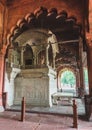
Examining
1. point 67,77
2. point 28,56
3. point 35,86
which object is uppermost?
point 28,56

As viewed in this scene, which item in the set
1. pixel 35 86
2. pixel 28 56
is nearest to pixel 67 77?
pixel 28 56

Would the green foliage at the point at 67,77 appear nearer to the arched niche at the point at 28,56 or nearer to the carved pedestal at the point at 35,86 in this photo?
the arched niche at the point at 28,56

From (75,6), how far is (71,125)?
4363 millimetres

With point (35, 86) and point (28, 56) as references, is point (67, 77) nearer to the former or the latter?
point (28, 56)

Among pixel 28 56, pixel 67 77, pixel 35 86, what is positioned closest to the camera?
pixel 35 86

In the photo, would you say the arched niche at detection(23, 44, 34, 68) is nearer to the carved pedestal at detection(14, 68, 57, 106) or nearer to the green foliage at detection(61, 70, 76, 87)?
the carved pedestal at detection(14, 68, 57, 106)

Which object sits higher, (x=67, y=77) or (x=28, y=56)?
(x=28, y=56)

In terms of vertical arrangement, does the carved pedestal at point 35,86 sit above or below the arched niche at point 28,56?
below

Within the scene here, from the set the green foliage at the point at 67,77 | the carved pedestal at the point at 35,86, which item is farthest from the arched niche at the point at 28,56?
the green foliage at the point at 67,77

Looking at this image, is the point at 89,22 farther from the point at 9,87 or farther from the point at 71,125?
the point at 9,87

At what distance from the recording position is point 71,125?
164 inches

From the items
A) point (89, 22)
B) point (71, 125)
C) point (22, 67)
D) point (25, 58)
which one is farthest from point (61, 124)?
point (25, 58)

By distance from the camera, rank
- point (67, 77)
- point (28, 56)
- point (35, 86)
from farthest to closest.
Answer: point (67, 77) → point (28, 56) → point (35, 86)

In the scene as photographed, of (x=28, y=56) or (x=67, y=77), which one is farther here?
(x=67, y=77)
